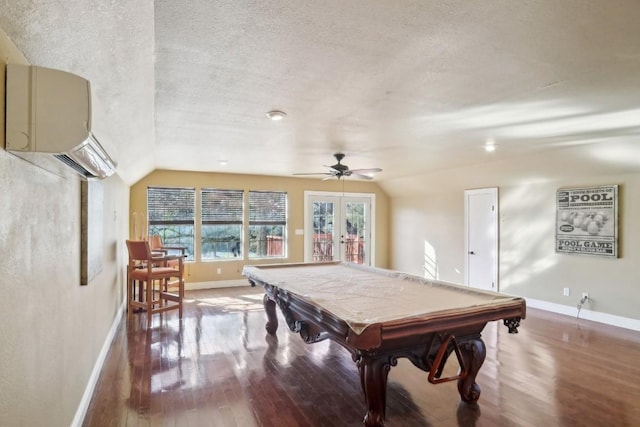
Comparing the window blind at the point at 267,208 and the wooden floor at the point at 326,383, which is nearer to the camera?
the wooden floor at the point at 326,383

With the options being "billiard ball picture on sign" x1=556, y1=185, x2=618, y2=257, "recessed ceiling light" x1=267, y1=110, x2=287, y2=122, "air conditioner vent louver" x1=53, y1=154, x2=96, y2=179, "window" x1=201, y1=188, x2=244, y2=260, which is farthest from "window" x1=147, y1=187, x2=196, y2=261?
"billiard ball picture on sign" x1=556, y1=185, x2=618, y2=257

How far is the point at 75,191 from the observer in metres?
2.31

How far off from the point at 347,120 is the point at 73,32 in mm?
2274

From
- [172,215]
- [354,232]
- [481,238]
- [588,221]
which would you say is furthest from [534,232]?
[172,215]

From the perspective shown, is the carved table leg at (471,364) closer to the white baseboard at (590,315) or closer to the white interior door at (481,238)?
the white baseboard at (590,315)

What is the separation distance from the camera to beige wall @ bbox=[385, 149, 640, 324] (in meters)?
4.55

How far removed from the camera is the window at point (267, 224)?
7.28 metres

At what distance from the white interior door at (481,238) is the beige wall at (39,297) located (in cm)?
594

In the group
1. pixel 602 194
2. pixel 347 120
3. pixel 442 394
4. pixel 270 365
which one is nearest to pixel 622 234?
pixel 602 194

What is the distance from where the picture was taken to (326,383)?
294 centimetres

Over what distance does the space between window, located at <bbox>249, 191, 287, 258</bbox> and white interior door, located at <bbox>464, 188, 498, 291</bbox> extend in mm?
3698

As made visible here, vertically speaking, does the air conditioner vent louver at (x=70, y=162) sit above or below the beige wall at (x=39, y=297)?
above

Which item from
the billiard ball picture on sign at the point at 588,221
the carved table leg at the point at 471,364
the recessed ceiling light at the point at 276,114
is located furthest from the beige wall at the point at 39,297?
the billiard ball picture on sign at the point at 588,221

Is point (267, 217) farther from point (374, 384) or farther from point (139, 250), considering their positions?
→ point (374, 384)
